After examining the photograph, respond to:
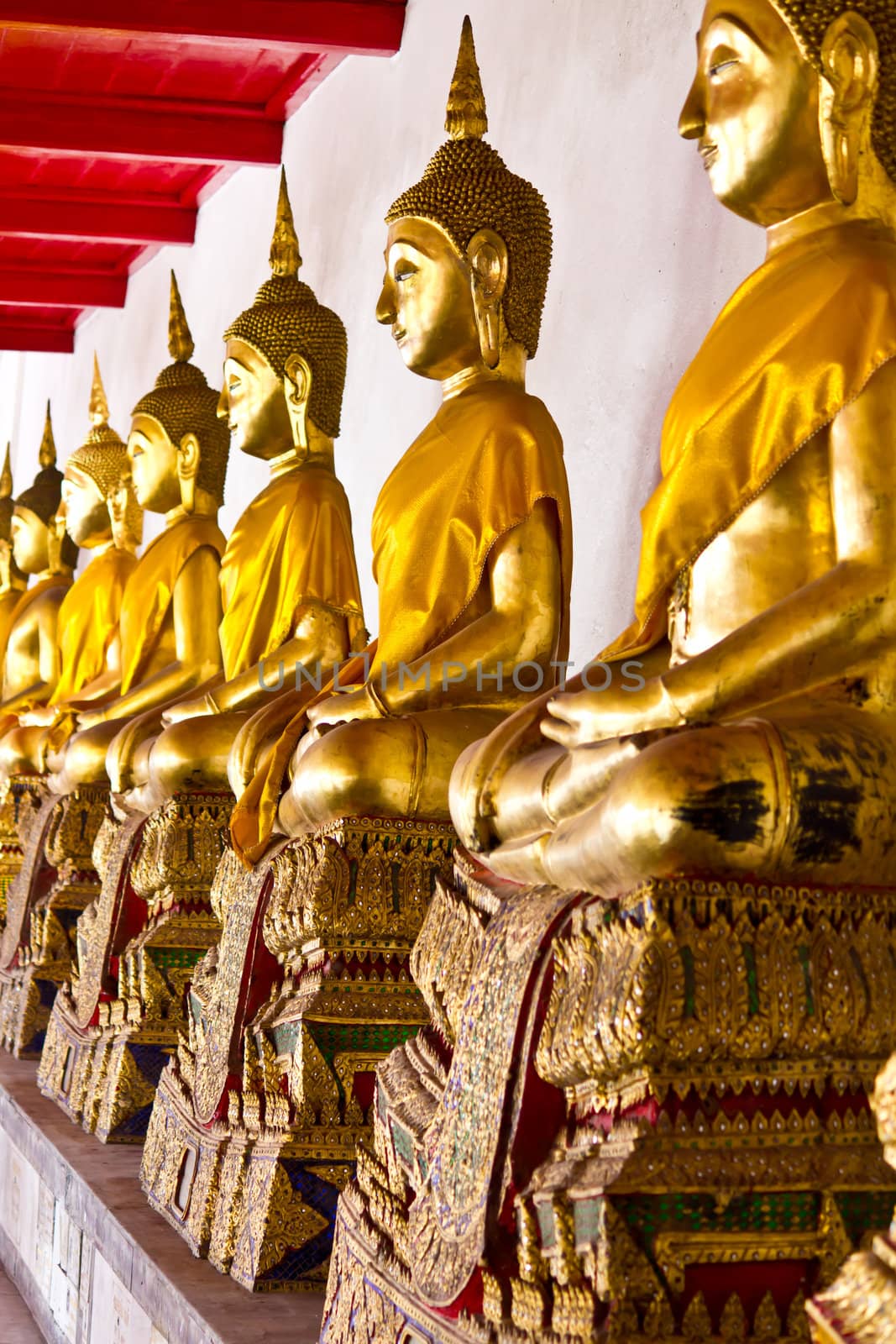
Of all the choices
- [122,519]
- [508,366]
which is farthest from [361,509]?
[508,366]

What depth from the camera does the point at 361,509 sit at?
5.43 m

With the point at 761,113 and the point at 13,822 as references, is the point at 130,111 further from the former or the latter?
the point at 761,113

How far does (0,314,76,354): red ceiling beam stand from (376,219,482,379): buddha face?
251 inches

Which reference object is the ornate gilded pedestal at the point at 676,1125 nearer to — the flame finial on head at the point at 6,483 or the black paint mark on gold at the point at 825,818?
the black paint mark on gold at the point at 825,818

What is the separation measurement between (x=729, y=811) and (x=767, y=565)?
0.52m

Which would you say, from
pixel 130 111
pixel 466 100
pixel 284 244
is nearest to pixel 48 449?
pixel 130 111

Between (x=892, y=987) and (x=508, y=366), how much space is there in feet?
5.73

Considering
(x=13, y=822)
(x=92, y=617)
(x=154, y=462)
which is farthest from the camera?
(x=13, y=822)

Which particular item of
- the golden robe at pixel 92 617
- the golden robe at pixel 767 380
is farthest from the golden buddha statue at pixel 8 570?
the golden robe at pixel 767 380

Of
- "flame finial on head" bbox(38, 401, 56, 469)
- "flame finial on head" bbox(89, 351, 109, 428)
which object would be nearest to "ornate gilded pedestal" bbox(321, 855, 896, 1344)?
"flame finial on head" bbox(89, 351, 109, 428)

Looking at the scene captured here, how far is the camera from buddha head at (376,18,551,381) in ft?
11.2

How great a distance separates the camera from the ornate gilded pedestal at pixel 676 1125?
6.37ft

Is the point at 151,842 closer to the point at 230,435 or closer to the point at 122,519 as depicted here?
the point at 230,435

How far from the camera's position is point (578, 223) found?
13.6 feet
